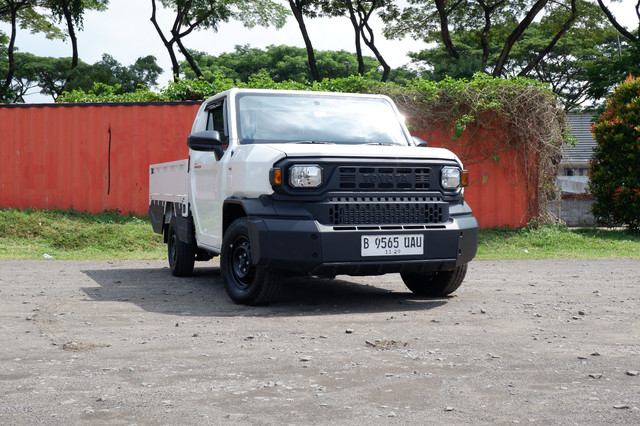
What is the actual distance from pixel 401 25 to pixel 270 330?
29.7m

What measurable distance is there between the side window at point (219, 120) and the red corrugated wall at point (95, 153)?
23.7 ft

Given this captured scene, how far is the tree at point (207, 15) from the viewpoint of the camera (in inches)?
1298

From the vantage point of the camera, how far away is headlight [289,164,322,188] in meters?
6.32

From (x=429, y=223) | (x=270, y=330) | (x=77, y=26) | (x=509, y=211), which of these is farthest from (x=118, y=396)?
(x=77, y=26)

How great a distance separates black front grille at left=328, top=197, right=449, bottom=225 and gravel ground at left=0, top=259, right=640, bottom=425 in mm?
809

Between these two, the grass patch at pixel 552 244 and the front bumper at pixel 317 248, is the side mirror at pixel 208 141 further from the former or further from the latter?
the grass patch at pixel 552 244

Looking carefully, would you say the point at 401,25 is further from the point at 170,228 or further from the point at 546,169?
the point at 170,228

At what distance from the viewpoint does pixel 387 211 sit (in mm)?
6559

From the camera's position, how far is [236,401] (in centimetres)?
368

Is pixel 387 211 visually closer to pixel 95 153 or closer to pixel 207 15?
pixel 95 153

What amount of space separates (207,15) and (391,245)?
28.9 m

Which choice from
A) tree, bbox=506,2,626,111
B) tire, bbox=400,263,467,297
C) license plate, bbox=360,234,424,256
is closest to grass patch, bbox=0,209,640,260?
tire, bbox=400,263,467,297

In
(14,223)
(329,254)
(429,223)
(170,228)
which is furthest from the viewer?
(14,223)

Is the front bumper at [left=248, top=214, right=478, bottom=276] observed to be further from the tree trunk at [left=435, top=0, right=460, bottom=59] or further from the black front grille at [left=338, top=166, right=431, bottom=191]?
the tree trunk at [left=435, top=0, right=460, bottom=59]
